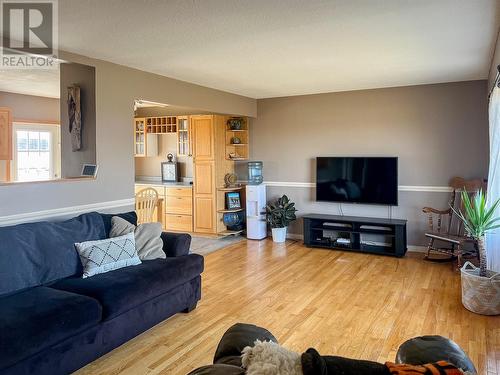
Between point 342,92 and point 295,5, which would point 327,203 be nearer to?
point 342,92

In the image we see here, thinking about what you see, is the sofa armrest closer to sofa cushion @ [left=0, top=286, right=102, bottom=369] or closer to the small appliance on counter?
sofa cushion @ [left=0, top=286, right=102, bottom=369]

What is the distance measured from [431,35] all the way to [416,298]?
8.13ft

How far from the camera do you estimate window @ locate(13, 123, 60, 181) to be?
674cm

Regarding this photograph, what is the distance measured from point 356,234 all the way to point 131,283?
389cm

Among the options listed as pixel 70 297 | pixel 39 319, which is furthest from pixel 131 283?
pixel 39 319

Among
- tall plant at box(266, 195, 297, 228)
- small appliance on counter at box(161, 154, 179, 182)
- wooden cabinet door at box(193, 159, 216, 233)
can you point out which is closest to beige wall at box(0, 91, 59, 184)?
small appliance on counter at box(161, 154, 179, 182)

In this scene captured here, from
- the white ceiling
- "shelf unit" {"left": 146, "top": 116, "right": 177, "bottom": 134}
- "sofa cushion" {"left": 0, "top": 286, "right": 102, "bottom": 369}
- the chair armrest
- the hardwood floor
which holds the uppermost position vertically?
the white ceiling

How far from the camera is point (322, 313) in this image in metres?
3.63

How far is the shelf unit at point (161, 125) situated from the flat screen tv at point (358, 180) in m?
2.86

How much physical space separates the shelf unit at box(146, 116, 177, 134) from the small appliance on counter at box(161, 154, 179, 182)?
546 millimetres

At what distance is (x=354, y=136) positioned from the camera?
6.26 m

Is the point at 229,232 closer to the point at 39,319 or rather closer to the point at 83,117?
the point at 83,117

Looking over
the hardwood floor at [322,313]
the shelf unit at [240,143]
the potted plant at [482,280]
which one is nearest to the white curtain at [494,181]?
the potted plant at [482,280]

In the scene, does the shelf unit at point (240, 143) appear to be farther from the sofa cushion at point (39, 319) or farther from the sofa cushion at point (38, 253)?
the sofa cushion at point (39, 319)
